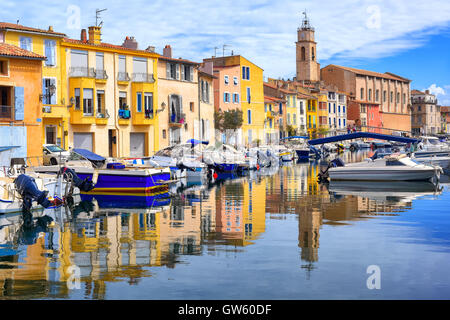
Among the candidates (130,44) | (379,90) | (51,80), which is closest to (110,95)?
(51,80)

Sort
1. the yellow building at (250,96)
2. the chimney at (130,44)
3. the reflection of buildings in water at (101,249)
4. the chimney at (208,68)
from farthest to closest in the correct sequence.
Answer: the yellow building at (250,96) < the chimney at (208,68) < the chimney at (130,44) < the reflection of buildings in water at (101,249)

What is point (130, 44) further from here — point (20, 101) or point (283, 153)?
point (283, 153)

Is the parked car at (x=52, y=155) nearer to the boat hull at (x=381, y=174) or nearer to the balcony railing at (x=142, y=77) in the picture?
the balcony railing at (x=142, y=77)

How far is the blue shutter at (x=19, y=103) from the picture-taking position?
33.3 meters

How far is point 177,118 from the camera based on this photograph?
5184cm

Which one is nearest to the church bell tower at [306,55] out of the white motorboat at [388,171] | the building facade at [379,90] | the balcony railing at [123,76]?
the building facade at [379,90]

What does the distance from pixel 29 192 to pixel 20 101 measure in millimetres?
13534

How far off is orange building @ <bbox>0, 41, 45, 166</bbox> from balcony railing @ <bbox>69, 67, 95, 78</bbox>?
829cm

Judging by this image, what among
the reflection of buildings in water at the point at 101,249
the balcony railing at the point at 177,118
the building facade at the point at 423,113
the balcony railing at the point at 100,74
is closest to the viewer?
Answer: the reflection of buildings in water at the point at 101,249

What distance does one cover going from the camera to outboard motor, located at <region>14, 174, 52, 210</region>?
843 inches

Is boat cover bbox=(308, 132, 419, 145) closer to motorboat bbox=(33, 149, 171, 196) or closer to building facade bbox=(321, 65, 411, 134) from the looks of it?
motorboat bbox=(33, 149, 171, 196)

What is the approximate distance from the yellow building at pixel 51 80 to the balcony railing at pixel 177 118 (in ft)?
36.2

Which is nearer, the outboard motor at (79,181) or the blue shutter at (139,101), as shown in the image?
the outboard motor at (79,181)

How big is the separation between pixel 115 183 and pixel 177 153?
40.8ft
